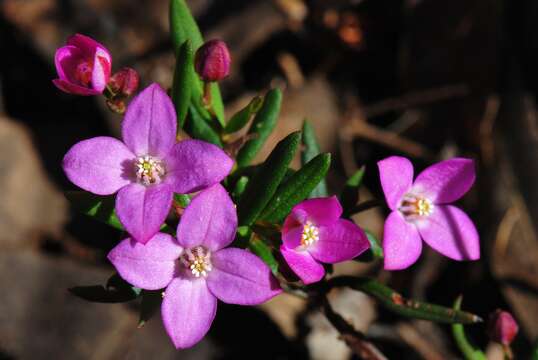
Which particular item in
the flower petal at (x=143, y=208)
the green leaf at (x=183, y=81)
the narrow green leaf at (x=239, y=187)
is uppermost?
the green leaf at (x=183, y=81)

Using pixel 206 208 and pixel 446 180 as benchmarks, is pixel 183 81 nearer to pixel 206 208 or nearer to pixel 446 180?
pixel 206 208

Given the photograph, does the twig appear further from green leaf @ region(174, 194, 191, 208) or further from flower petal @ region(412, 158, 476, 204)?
green leaf @ region(174, 194, 191, 208)

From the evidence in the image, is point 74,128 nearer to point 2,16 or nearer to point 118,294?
point 2,16

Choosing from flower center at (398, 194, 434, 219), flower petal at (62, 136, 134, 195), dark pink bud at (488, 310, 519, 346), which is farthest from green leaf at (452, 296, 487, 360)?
flower petal at (62, 136, 134, 195)

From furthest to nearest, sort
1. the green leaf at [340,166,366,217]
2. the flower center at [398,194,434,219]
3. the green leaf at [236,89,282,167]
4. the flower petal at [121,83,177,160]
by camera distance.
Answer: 1. the green leaf at [236,89,282,167]
2. the green leaf at [340,166,366,217]
3. the flower center at [398,194,434,219]
4. the flower petal at [121,83,177,160]

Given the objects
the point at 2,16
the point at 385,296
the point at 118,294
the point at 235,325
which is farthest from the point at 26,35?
the point at 385,296

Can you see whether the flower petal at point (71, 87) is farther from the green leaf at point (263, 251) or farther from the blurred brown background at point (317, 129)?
the blurred brown background at point (317, 129)

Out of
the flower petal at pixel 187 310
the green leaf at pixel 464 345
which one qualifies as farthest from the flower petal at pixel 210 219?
the green leaf at pixel 464 345
